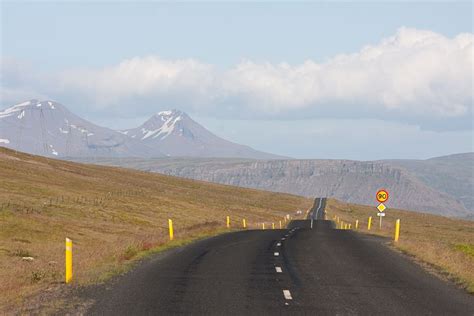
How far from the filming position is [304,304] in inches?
611

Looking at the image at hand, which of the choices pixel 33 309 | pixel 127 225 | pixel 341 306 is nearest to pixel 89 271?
pixel 33 309

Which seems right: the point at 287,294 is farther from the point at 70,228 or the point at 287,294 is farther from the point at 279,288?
the point at 70,228

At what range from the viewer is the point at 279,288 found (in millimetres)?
18156

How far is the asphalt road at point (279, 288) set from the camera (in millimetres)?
14961

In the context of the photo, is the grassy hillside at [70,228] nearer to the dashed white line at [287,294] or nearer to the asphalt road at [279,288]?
the asphalt road at [279,288]

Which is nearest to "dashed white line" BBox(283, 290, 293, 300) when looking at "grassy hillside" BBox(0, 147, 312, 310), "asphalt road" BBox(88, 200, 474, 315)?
Answer: "asphalt road" BBox(88, 200, 474, 315)

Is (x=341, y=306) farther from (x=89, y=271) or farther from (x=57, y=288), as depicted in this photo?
(x=89, y=271)

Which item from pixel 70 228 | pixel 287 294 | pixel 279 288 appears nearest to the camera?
pixel 287 294

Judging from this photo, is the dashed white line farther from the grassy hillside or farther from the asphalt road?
the grassy hillside

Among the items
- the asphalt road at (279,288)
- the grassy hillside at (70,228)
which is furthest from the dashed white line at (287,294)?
the grassy hillside at (70,228)

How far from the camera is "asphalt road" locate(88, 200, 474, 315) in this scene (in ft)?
49.1

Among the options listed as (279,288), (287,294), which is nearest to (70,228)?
(279,288)

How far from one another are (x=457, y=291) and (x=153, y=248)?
1554 centimetres

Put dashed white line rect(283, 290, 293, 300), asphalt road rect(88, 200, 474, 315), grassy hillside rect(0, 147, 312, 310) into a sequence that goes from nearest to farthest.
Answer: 1. asphalt road rect(88, 200, 474, 315)
2. dashed white line rect(283, 290, 293, 300)
3. grassy hillside rect(0, 147, 312, 310)
